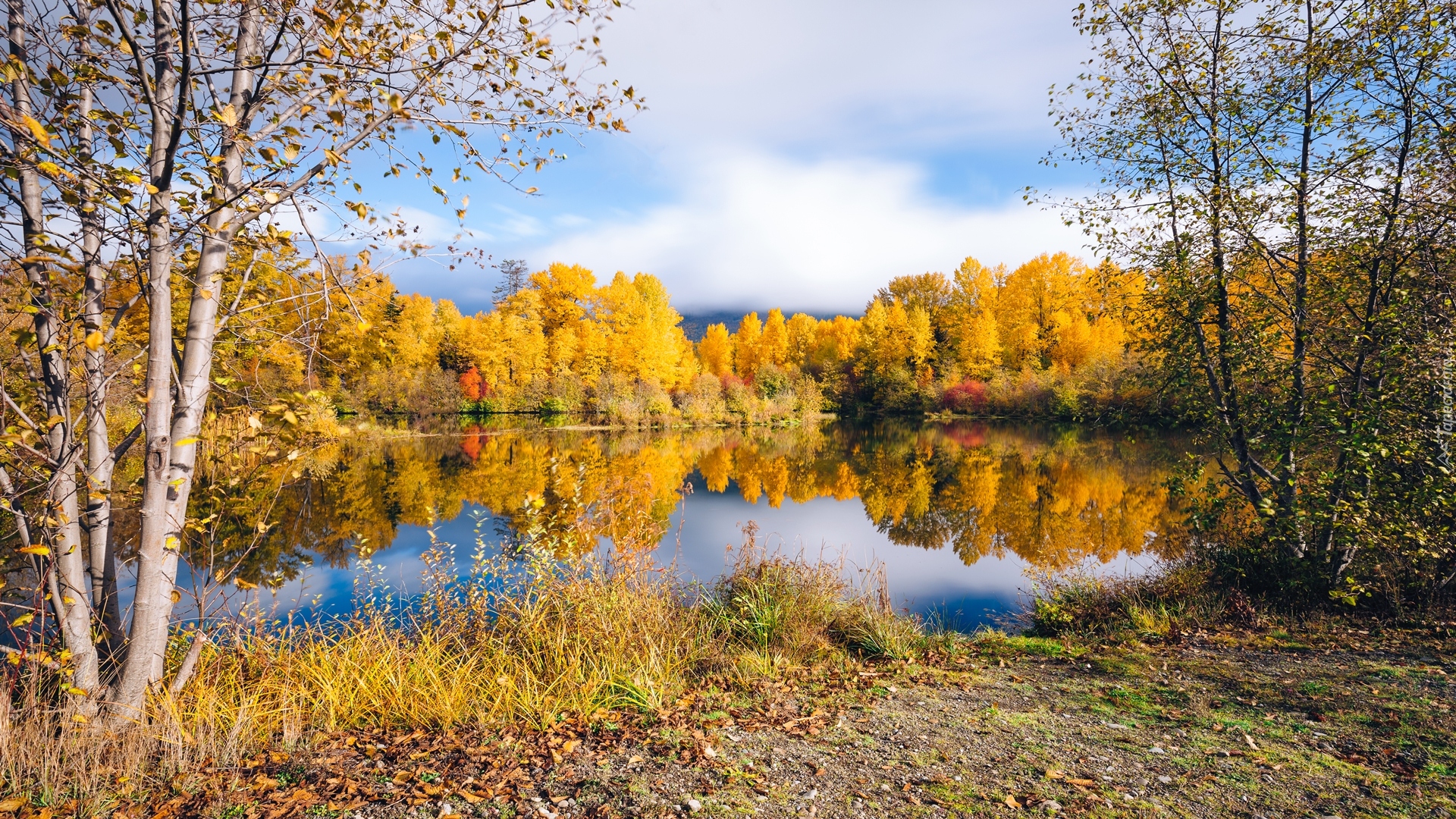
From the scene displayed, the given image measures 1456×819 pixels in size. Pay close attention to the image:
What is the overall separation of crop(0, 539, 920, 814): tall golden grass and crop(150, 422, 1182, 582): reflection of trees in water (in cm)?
87

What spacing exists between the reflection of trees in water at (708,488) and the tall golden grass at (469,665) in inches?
34.4

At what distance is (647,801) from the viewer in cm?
350

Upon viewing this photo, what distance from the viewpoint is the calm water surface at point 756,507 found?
9797 mm

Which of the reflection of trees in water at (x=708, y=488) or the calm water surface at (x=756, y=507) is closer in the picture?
the calm water surface at (x=756, y=507)

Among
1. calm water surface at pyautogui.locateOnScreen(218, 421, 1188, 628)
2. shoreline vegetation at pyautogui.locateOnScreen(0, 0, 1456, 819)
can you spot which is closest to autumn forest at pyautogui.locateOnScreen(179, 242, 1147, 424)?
calm water surface at pyautogui.locateOnScreen(218, 421, 1188, 628)

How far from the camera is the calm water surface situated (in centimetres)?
980

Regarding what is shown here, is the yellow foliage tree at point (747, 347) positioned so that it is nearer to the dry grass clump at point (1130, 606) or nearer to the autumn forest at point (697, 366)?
the autumn forest at point (697, 366)

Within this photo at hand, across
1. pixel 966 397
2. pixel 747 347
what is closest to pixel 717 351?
pixel 747 347

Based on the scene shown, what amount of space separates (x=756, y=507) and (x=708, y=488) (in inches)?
118

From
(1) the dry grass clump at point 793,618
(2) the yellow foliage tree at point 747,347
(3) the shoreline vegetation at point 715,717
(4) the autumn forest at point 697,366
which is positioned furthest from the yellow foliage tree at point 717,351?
(3) the shoreline vegetation at point 715,717

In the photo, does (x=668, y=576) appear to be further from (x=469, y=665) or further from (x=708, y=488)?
(x=708, y=488)

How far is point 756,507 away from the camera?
1775cm

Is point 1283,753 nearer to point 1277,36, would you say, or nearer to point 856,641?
point 856,641

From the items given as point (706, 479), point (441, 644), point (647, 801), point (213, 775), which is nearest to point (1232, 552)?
point (647, 801)
